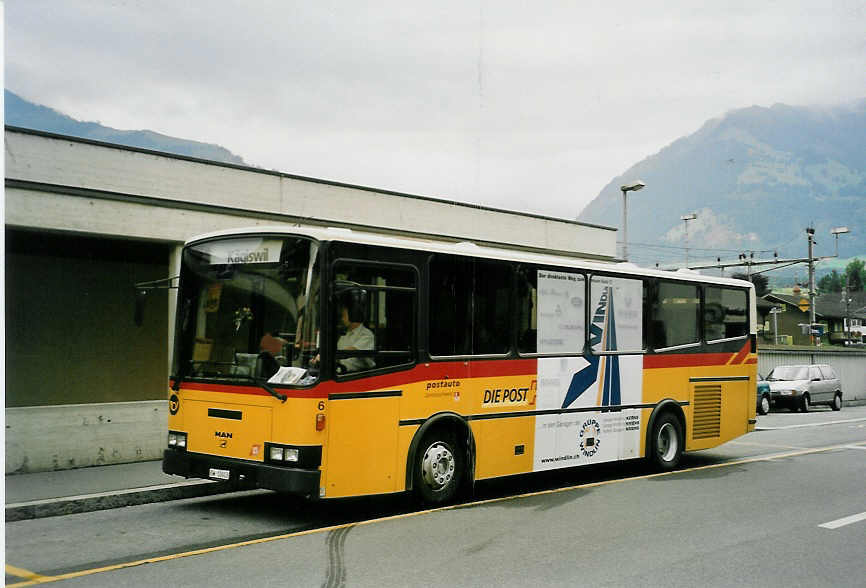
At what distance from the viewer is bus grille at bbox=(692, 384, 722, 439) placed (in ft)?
45.2

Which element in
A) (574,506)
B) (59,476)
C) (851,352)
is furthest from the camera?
(851,352)

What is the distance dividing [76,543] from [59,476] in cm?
363

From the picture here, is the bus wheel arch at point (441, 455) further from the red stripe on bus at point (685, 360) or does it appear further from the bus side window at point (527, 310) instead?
the red stripe on bus at point (685, 360)

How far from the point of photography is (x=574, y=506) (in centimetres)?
970

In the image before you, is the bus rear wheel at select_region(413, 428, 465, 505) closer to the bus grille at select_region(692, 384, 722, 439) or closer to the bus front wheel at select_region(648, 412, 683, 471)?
the bus front wheel at select_region(648, 412, 683, 471)

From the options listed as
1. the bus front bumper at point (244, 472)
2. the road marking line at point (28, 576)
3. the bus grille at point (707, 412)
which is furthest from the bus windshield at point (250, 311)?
the bus grille at point (707, 412)

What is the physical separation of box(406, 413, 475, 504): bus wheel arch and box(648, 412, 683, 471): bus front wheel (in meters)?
4.18

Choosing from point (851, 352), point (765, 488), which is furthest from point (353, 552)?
point (851, 352)

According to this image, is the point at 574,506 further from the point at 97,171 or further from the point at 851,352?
the point at 851,352

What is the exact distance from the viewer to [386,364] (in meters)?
8.91

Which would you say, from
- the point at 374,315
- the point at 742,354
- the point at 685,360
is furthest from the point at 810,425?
the point at 374,315

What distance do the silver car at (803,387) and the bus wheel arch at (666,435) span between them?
18.6 metres

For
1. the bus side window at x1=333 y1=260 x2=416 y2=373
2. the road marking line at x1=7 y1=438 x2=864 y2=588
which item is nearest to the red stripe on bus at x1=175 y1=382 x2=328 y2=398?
the bus side window at x1=333 y1=260 x2=416 y2=373

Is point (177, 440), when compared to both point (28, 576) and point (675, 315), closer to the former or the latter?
point (28, 576)
